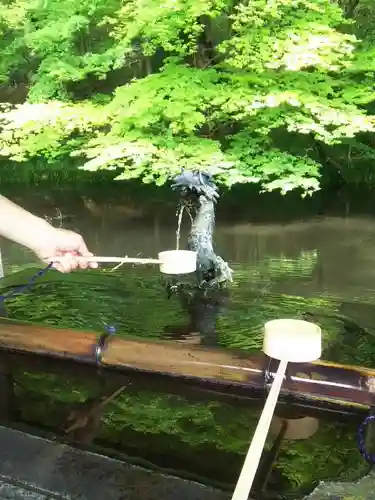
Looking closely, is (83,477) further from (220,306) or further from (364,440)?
(220,306)

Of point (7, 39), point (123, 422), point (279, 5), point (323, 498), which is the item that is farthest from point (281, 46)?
point (323, 498)

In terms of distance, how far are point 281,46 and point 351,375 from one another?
14.6 ft

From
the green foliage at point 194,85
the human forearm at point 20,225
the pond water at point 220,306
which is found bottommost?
the pond water at point 220,306

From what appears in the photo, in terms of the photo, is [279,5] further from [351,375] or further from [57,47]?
[351,375]

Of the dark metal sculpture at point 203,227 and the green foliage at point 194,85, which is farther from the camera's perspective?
the green foliage at point 194,85

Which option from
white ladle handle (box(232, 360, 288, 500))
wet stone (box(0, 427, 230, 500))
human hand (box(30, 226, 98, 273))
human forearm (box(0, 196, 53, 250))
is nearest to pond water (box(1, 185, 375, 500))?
wet stone (box(0, 427, 230, 500))

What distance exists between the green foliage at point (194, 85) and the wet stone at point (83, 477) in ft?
14.0

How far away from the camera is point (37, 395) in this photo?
7.79 ft

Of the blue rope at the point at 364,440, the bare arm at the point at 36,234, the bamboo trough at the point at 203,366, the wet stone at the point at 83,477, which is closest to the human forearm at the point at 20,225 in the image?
the bare arm at the point at 36,234

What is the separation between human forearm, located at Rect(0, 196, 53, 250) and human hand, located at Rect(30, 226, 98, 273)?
13 mm

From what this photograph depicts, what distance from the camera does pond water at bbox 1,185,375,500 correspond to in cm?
192

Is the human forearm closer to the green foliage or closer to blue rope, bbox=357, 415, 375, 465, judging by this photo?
blue rope, bbox=357, 415, 375, 465

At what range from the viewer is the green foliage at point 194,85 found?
573 centimetres

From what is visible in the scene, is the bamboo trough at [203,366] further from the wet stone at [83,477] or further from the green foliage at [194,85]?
the green foliage at [194,85]
